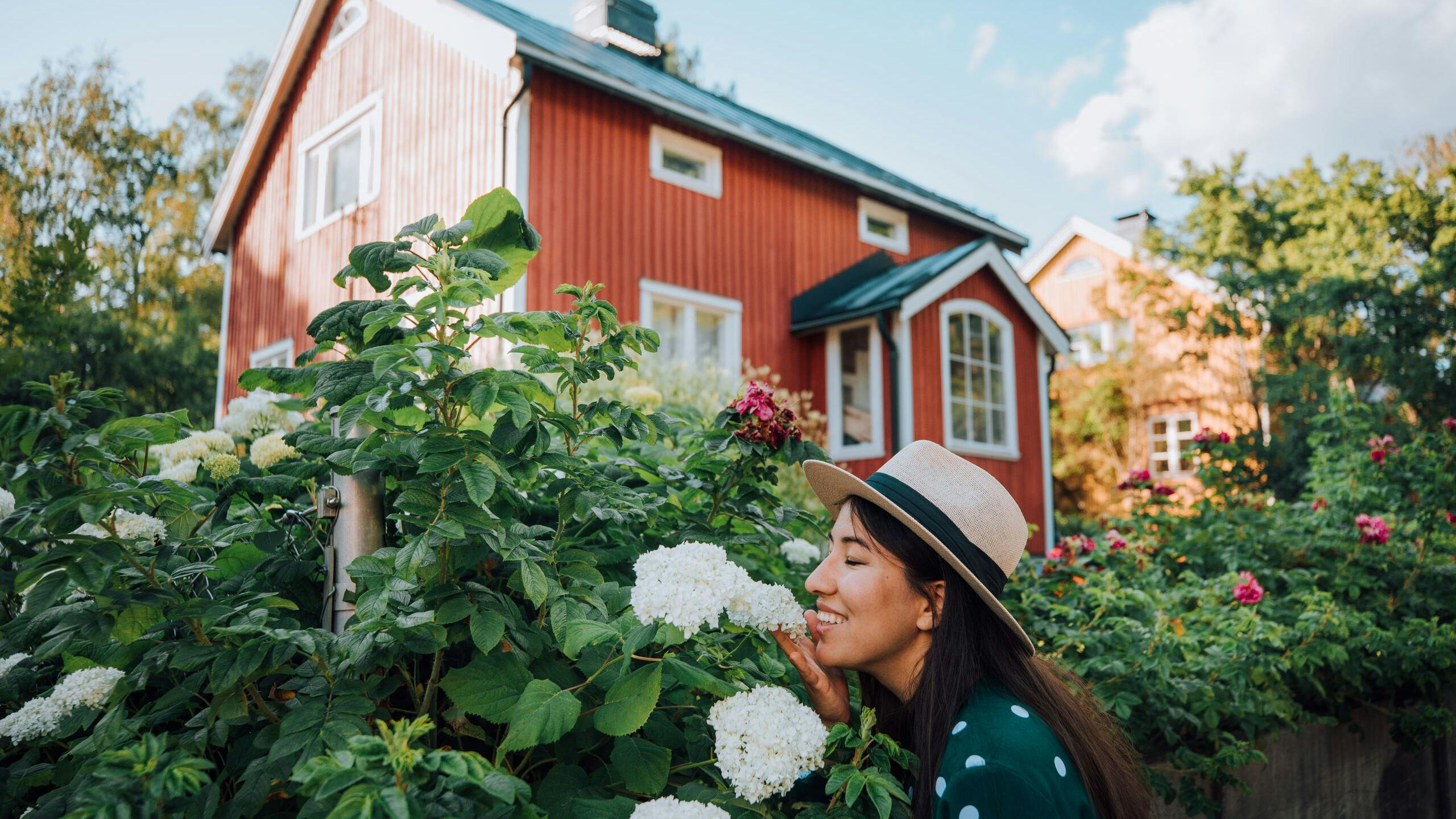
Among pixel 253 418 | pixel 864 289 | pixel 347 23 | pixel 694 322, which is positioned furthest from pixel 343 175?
pixel 253 418

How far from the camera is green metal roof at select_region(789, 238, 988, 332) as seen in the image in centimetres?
1086

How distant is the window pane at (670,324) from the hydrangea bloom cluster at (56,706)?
889 centimetres

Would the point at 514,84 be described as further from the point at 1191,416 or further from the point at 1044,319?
the point at 1191,416

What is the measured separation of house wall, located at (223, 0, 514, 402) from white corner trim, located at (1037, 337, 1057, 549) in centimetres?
824

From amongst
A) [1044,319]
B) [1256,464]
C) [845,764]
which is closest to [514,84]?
[1044,319]

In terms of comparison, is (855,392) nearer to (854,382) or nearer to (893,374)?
(854,382)

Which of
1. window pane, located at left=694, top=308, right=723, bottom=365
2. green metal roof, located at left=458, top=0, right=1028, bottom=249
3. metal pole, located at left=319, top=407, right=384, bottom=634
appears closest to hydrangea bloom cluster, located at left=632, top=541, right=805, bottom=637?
metal pole, located at left=319, top=407, right=384, bottom=634

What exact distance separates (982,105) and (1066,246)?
609cm

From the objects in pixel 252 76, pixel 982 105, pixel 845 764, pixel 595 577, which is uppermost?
pixel 252 76

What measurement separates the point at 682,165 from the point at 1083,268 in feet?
50.0

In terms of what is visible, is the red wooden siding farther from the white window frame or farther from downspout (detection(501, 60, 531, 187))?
the white window frame

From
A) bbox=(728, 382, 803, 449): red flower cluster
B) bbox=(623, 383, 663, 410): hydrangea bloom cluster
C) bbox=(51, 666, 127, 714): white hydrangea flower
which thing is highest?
bbox=(623, 383, 663, 410): hydrangea bloom cluster

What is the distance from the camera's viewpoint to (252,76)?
23031 mm

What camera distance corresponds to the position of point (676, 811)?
48.4 inches
